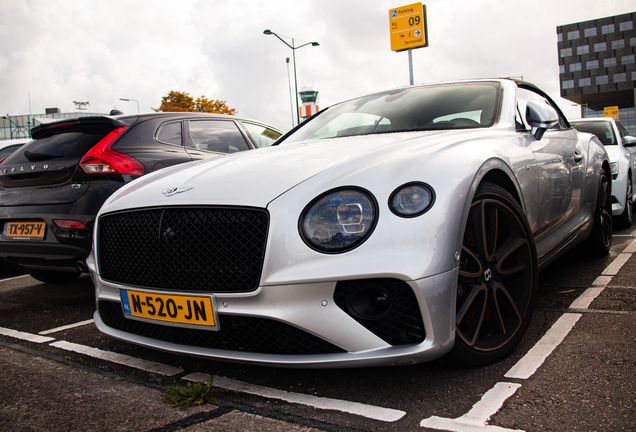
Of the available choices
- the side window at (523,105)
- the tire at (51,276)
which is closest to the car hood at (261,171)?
the side window at (523,105)

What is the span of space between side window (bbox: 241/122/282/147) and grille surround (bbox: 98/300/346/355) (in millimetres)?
3526

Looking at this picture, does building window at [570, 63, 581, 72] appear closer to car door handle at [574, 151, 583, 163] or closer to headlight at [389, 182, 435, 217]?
car door handle at [574, 151, 583, 163]

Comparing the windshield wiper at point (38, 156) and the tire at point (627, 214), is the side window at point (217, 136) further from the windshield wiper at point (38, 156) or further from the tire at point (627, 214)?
the tire at point (627, 214)

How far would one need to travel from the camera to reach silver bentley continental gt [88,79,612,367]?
1.88 m

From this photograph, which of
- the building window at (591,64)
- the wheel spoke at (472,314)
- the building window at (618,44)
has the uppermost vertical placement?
the building window at (618,44)

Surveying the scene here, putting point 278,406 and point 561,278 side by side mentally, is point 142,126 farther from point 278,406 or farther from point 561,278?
point 561,278

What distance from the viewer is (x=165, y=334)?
225cm

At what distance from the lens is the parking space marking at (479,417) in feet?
5.69

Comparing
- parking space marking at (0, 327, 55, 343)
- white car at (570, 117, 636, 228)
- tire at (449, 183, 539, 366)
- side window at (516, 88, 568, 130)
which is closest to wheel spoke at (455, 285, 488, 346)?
tire at (449, 183, 539, 366)

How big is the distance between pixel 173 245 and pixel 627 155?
6350mm

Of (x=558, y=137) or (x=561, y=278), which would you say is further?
(x=561, y=278)

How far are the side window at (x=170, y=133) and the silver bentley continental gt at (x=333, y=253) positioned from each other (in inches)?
63.1

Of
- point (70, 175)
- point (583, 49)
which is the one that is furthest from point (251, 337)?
point (583, 49)

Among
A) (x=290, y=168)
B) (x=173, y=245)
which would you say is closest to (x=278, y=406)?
(x=173, y=245)
